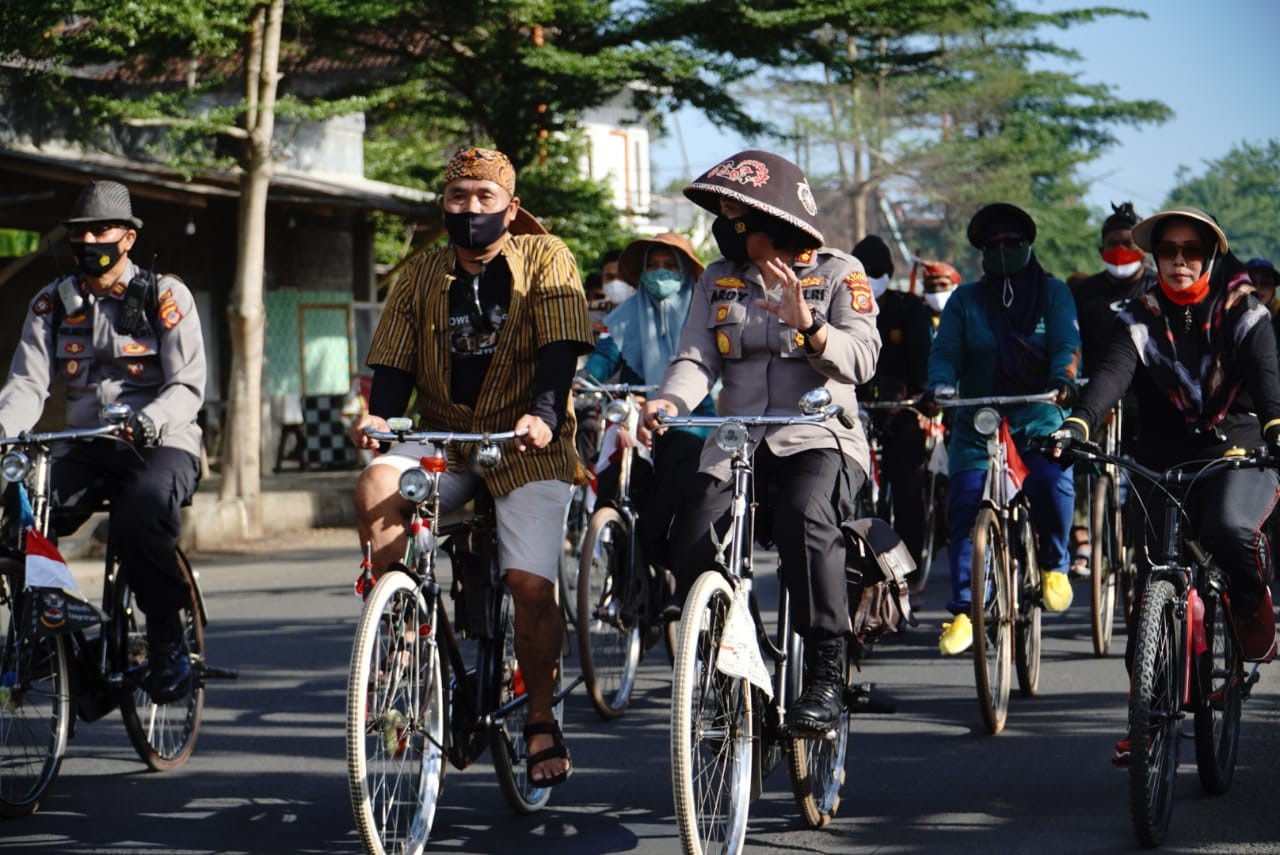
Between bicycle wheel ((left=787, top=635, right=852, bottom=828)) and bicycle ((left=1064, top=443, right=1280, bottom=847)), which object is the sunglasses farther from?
bicycle wheel ((left=787, top=635, right=852, bottom=828))

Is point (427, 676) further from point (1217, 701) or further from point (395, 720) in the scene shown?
point (1217, 701)

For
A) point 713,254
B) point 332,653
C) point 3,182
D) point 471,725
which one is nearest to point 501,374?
point 471,725

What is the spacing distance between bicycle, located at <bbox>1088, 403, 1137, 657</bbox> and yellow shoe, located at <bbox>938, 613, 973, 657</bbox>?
1722 millimetres

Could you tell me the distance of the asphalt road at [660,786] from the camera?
5629 millimetres

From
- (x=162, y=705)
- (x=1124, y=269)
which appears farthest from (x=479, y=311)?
(x=1124, y=269)

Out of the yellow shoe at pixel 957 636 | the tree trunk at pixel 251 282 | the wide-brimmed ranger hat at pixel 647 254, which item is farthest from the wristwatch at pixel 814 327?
the tree trunk at pixel 251 282

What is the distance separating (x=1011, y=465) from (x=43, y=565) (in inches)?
159

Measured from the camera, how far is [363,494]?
5.46 m

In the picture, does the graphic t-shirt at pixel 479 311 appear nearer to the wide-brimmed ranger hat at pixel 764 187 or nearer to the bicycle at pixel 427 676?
the bicycle at pixel 427 676

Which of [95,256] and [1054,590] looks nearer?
[95,256]

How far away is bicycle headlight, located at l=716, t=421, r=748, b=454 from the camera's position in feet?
Answer: 16.7

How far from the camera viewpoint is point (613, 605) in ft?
26.4

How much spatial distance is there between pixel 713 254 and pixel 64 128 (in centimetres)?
2090

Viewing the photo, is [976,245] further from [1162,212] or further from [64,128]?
[64,128]
